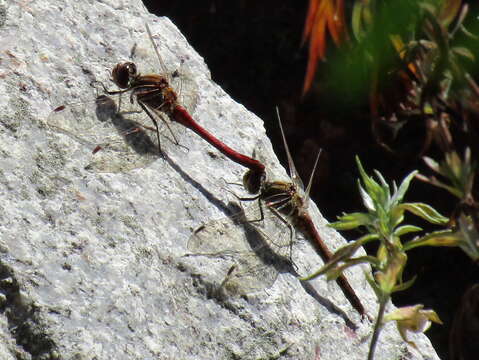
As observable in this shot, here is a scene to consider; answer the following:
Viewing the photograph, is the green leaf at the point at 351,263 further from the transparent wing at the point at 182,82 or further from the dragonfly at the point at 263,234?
the transparent wing at the point at 182,82

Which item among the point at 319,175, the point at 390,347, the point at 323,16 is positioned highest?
the point at 323,16

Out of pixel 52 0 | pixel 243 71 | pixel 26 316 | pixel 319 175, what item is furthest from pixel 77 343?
pixel 243 71

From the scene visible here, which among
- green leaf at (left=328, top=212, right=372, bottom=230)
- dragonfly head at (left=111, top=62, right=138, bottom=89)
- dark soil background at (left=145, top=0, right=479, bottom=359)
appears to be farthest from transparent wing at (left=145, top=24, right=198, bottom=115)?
dark soil background at (left=145, top=0, right=479, bottom=359)

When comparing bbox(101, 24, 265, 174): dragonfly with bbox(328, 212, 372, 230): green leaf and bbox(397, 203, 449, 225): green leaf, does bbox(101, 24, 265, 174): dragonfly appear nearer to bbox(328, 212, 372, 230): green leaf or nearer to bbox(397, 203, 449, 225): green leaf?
bbox(328, 212, 372, 230): green leaf

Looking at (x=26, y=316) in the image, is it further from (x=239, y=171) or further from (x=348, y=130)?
(x=348, y=130)

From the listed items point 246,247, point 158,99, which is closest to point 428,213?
point 246,247

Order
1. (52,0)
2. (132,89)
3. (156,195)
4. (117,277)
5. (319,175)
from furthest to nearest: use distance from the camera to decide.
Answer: (319,175), (52,0), (132,89), (156,195), (117,277)
